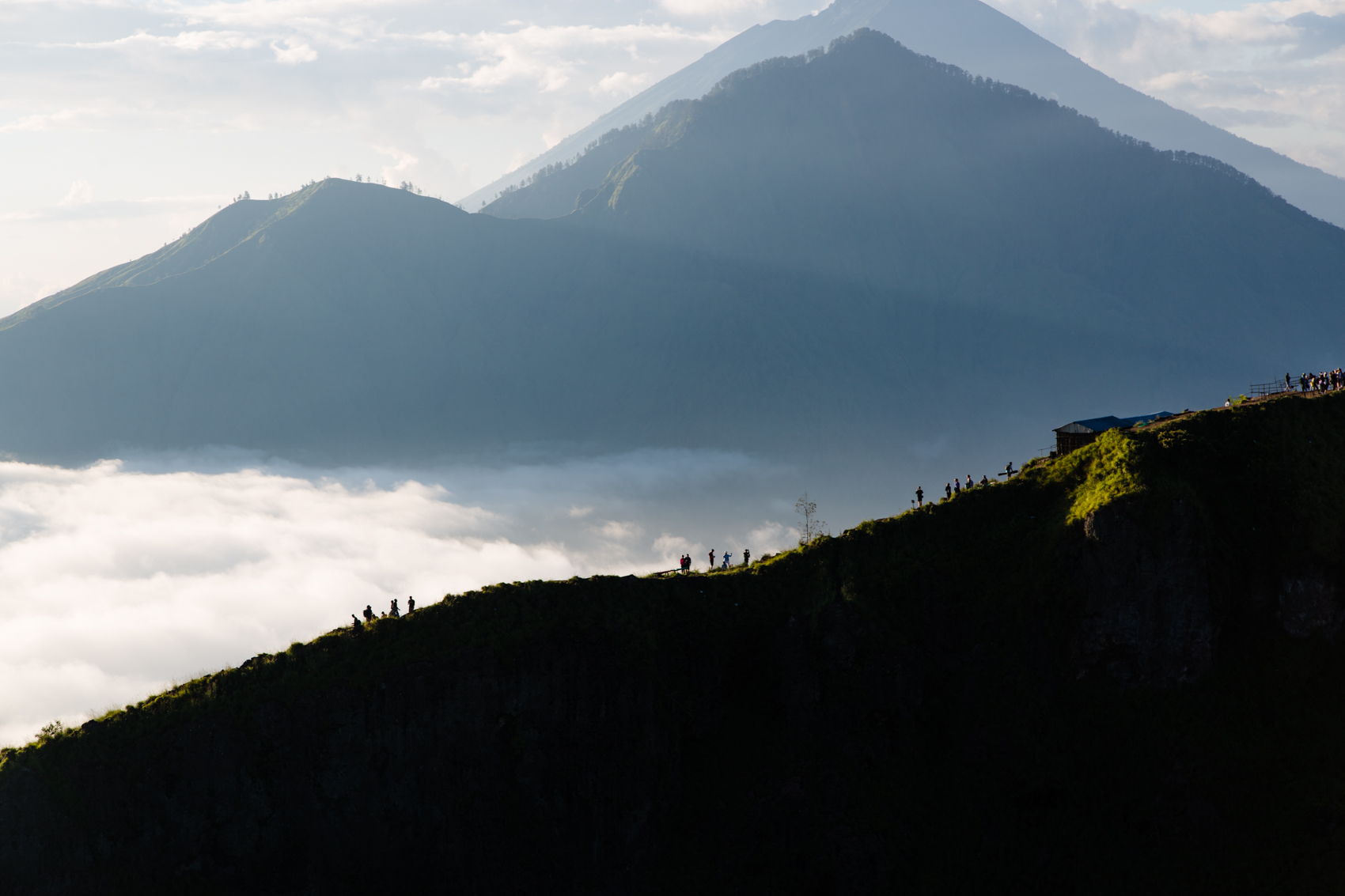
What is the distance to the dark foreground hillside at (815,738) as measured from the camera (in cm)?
5588

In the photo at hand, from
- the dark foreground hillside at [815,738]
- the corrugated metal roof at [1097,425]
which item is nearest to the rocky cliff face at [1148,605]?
the dark foreground hillside at [815,738]

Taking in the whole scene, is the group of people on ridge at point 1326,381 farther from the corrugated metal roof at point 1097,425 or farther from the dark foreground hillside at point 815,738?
the dark foreground hillside at point 815,738

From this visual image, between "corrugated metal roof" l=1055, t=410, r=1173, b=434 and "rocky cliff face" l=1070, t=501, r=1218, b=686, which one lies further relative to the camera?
"corrugated metal roof" l=1055, t=410, r=1173, b=434

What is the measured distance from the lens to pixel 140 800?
186ft

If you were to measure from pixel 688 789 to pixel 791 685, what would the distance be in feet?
28.4

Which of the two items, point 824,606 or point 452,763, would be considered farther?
point 824,606

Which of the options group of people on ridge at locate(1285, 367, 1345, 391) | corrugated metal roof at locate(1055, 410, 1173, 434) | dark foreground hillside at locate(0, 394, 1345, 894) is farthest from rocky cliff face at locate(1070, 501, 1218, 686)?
group of people on ridge at locate(1285, 367, 1345, 391)

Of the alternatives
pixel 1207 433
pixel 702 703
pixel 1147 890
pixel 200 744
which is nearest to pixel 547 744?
pixel 702 703

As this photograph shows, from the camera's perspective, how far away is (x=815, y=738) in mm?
61250

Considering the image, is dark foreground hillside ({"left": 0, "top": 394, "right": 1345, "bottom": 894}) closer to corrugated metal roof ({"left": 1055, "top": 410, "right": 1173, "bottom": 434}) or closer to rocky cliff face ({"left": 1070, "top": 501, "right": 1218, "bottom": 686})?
rocky cliff face ({"left": 1070, "top": 501, "right": 1218, "bottom": 686})

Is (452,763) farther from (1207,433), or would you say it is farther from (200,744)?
(1207,433)

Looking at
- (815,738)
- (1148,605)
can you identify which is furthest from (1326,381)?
(815,738)

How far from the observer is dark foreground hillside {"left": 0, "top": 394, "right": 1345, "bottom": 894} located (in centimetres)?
5588

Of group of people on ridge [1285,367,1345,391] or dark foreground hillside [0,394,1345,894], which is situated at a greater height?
group of people on ridge [1285,367,1345,391]
